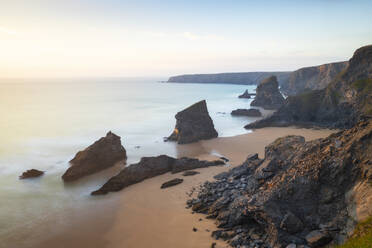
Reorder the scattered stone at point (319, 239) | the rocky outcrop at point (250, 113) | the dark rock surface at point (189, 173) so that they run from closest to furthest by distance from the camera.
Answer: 1. the scattered stone at point (319, 239)
2. the dark rock surface at point (189, 173)
3. the rocky outcrop at point (250, 113)

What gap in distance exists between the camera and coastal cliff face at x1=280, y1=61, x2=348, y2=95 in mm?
112625

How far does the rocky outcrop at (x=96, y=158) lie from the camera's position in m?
30.8

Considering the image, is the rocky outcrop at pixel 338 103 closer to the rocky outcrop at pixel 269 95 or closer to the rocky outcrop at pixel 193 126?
the rocky outcrop at pixel 193 126

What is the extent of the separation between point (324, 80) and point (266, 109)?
41805 millimetres

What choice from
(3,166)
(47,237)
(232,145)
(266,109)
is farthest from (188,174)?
(266,109)

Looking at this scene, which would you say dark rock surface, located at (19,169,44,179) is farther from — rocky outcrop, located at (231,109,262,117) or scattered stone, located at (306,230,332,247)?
rocky outcrop, located at (231,109,262,117)

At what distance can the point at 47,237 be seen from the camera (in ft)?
62.3

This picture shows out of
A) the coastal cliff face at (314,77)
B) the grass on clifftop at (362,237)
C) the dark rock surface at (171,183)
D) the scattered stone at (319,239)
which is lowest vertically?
the dark rock surface at (171,183)

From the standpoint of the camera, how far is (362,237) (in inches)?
415

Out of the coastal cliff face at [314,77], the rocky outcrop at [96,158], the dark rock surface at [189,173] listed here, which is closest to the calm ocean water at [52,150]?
the rocky outcrop at [96,158]

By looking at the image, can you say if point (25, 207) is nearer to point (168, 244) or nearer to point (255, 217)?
point (168, 244)

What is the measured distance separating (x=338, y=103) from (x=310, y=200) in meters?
45.6

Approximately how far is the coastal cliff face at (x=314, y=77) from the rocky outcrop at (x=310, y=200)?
10527 centimetres

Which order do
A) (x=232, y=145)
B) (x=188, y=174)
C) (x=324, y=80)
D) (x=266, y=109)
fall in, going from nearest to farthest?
1. (x=188, y=174)
2. (x=232, y=145)
3. (x=266, y=109)
4. (x=324, y=80)
